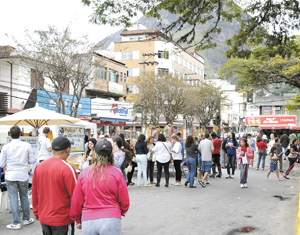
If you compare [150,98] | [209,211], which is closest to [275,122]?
[150,98]

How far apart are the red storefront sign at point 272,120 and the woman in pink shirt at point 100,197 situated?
5075 cm

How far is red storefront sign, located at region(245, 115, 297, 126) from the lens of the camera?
50375mm

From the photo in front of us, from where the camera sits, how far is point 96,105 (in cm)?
3681

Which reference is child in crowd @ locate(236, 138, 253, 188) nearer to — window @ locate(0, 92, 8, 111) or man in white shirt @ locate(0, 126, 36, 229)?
man in white shirt @ locate(0, 126, 36, 229)

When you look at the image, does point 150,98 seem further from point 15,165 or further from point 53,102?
point 15,165

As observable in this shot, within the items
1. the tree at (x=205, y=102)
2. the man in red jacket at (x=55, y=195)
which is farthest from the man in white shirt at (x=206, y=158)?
the tree at (x=205, y=102)

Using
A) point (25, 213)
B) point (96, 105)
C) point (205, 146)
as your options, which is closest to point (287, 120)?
point (96, 105)

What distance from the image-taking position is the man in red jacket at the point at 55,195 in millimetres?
3717

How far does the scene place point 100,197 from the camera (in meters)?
3.37

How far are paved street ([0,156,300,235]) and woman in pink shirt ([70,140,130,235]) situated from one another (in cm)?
306

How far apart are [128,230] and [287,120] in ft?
159

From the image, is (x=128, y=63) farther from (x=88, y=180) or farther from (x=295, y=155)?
(x=88, y=180)

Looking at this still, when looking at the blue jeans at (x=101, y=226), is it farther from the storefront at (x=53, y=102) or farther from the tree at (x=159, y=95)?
the tree at (x=159, y=95)

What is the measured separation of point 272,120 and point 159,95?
23.4m
